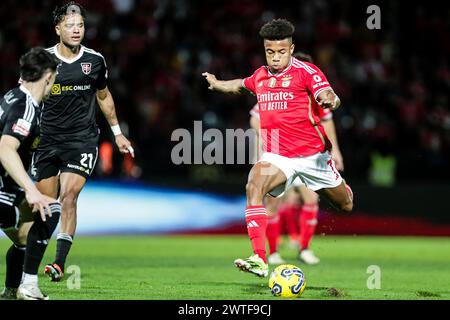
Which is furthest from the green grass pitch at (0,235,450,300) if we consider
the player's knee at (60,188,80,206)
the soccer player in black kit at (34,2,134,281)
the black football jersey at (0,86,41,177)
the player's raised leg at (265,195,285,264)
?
the black football jersey at (0,86,41,177)

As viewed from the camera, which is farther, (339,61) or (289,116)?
(339,61)

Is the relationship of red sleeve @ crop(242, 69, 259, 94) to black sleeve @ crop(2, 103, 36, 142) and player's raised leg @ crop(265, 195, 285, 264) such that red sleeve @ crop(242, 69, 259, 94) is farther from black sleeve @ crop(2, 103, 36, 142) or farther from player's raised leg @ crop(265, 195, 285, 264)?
black sleeve @ crop(2, 103, 36, 142)

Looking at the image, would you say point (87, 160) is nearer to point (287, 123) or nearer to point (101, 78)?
point (101, 78)

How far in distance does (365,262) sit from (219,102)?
23.4ft

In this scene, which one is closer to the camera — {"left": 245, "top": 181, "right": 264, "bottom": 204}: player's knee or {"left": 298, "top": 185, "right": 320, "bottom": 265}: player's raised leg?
{"left": 245, "top": 181, "right": 264, "bottom": 204}: player's knee

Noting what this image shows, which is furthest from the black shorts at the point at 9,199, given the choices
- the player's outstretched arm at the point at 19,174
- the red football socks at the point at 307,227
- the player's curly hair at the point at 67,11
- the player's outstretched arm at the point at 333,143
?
the red football socks at the point at 307,227

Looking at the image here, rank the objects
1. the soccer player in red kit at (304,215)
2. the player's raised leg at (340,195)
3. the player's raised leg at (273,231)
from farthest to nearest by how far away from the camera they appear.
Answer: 1. the player's raised leg at (273,231)
2. the soccer player in red kit at (304,215)
3. the player's raised leg at (340,195)

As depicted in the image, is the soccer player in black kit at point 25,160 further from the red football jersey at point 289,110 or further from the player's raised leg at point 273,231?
the player's raised leg at point 273,231

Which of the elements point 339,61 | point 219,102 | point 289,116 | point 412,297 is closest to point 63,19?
point 289,116

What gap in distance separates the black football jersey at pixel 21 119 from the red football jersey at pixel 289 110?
258 cm

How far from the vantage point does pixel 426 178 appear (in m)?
16.3

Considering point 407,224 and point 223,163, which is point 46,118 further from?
point 407,224

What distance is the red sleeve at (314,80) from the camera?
7.82 m

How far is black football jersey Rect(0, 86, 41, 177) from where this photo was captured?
6.07m
